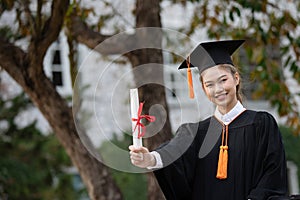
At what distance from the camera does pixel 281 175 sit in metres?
3.32

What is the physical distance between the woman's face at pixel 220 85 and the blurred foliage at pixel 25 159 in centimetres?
490

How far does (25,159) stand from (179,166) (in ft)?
18.6

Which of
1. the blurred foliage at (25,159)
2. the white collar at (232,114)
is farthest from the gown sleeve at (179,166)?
the blurred foliage at (25,159)

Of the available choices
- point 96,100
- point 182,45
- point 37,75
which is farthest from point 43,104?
point 182,45

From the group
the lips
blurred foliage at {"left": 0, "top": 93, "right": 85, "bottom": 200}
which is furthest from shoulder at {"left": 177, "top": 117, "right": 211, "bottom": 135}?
blurred foliage at {"left": 0, "top": 93, "right": 85, "bottom": 200}

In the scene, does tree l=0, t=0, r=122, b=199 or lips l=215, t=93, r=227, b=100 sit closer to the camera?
lips l=215, t=93, r=227, b=100

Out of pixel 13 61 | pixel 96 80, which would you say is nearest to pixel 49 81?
pixel 13 61

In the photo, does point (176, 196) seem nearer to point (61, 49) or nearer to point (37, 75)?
point (37, 75)

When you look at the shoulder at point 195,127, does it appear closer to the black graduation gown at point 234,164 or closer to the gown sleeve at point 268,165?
the black graduation gown at point 234,164

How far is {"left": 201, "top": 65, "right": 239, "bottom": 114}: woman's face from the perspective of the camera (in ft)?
11.1

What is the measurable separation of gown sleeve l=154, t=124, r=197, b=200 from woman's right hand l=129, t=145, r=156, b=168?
8.0 inches

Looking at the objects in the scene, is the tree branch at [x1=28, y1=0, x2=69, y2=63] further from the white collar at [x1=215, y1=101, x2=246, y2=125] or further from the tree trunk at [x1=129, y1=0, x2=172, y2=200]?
the white collar at [x1=215, y1=101, x2=246, y2=125]

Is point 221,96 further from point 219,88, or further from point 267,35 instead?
point 267,35

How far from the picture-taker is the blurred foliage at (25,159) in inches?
316
